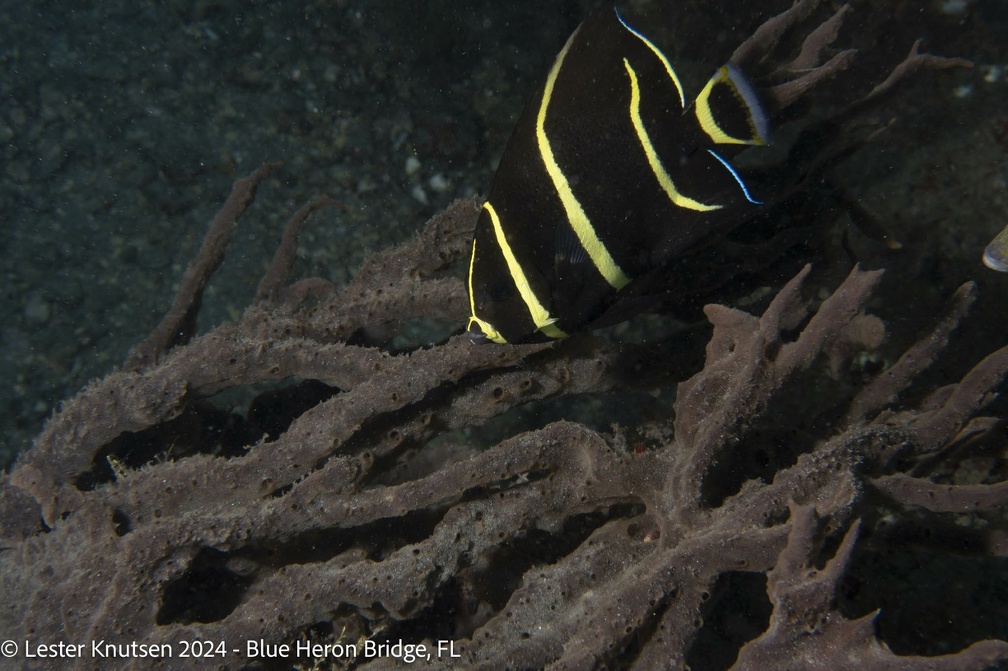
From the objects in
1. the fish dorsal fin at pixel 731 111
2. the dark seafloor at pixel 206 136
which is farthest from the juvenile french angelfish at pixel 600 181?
the dark seafloor at pixel 206 136

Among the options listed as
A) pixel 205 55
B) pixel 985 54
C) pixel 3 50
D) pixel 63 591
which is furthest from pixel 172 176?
pixel 985 54

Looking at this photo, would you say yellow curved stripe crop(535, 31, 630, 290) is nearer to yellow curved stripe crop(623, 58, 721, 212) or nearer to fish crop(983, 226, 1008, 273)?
yellow curved stripe crop(623, 58, 721, 212)

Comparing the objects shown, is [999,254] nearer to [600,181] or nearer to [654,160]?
[654,160]

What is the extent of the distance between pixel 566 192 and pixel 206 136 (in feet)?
19.2

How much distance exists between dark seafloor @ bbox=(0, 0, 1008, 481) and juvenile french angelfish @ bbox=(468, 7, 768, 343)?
13.8 ft

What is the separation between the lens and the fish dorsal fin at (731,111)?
150cm

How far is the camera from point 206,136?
20.3ft

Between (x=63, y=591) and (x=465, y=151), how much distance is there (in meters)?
4.89

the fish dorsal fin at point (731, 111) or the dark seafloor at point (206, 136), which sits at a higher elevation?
the dark seafloor at point (206, 136)

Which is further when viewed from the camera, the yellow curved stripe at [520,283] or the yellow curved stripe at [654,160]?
the yellow curved stripe at [520,283]

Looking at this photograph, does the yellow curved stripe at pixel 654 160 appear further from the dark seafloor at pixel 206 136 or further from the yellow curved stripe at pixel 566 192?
the dark seafloor at pixel 206 136

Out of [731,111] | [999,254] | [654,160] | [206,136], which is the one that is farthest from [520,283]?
[206,136]

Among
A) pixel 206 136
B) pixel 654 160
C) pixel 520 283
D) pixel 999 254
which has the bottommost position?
pixel 999 254

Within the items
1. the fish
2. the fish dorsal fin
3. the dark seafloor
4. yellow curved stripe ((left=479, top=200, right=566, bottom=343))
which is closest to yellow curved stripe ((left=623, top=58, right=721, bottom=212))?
the fish dorsal fin
